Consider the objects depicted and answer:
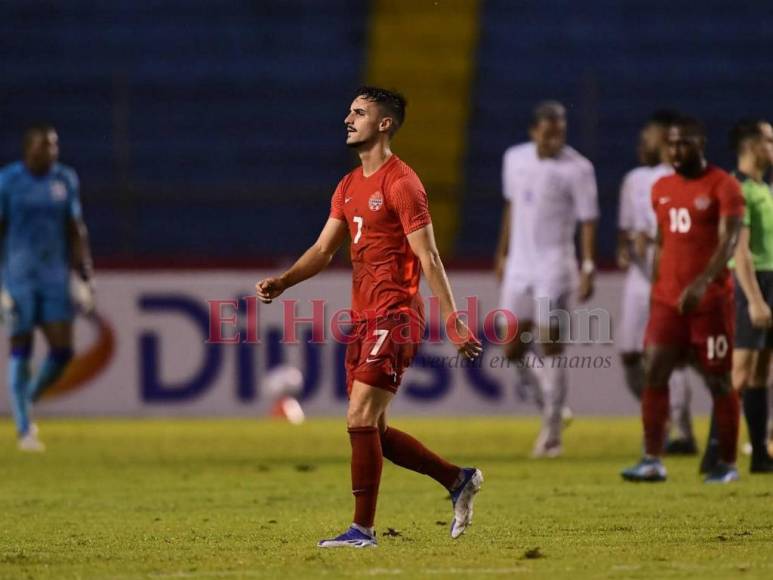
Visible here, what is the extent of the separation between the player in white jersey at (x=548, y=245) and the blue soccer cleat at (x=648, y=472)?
2053 mm

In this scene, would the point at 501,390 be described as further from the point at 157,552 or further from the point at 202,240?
the point at 157,552

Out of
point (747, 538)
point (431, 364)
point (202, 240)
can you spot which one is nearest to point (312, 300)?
point (431, 364)

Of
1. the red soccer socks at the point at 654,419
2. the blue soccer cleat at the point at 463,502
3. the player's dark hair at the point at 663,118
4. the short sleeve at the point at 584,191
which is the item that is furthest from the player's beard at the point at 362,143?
the short sleeve at the point at 584,191

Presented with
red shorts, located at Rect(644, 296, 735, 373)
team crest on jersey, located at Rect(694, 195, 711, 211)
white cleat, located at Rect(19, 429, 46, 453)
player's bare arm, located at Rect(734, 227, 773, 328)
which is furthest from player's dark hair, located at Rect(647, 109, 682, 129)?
white cleat, located at Rect(19, 429, 46, 453)

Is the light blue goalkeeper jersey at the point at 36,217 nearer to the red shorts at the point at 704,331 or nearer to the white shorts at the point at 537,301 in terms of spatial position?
the white shorts at the point at 537,301

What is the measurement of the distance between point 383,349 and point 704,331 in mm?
3229

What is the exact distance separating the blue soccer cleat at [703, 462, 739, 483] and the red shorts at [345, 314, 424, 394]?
126 inches

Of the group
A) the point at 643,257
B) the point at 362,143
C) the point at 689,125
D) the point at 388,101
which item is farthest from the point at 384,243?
the point at 643,257

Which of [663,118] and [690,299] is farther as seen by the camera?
[663,118]

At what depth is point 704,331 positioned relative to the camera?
9.36m

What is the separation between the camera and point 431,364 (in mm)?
14961

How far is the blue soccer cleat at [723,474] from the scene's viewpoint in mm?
9406

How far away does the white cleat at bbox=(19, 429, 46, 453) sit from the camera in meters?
12.2

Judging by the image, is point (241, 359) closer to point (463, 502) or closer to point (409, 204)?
point (463, 502)
